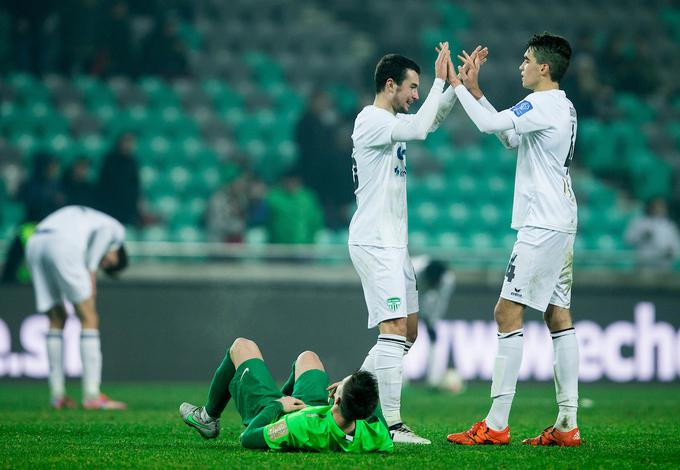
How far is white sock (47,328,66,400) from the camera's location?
36.3 feet

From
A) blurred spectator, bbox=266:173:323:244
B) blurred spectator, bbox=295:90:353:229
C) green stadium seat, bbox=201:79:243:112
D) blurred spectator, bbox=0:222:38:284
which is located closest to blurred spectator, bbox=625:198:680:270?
blurred spectator, bbox=295:90:353:229

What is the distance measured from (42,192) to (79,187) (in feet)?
1.67

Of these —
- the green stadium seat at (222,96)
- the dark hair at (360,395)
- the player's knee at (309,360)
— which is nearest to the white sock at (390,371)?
the player's knee at (309,360)

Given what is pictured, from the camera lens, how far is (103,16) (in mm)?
18062

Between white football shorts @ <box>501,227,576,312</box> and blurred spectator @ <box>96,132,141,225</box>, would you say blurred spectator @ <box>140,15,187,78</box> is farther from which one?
white football shorts @ <box>501,227,576,312</box>

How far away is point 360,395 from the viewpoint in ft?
19.9

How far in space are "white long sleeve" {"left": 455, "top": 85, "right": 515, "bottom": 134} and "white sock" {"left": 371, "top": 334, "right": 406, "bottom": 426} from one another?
1.45 metres

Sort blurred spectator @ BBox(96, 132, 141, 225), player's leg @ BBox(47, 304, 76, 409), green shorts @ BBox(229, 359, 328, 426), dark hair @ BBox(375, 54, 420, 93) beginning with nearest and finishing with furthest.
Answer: green shorts @ BBox(229, 359, 328, 426) → dark hair @ BBox(375, 54, 420, 93) → player's leg @ BBox(47, 304, 76, 409) → blurred spectator @ BBox(96, 132, 141, 225)

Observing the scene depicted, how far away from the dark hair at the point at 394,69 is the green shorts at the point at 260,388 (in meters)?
2.04

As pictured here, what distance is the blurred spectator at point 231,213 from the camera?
16.0 m

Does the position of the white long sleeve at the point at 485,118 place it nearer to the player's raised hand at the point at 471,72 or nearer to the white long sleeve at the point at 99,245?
the player's raised hand at the point at 471,72

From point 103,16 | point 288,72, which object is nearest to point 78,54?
point 103,16

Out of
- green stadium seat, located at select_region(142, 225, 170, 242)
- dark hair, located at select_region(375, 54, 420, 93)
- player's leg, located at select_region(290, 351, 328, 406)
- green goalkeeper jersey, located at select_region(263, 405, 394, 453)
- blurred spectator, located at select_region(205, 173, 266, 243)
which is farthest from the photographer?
green stadium seat, located at select_region(142, 225, 170, 242)

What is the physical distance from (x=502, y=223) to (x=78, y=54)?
23.7 feet
